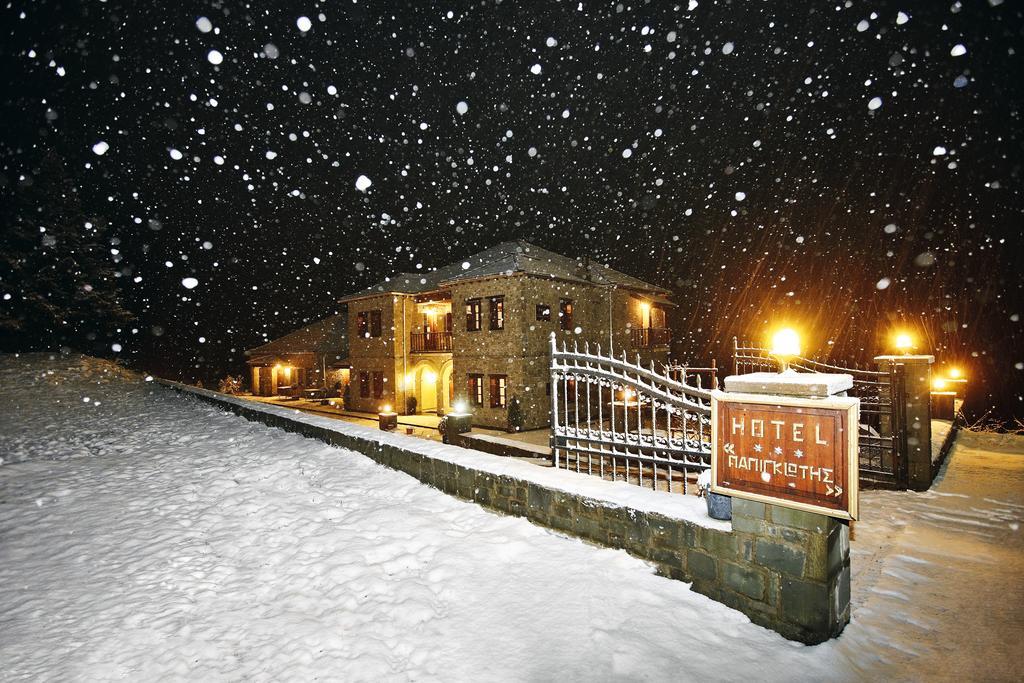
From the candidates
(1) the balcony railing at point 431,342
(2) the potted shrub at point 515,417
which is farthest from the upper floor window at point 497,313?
(1) the balcony railing at point 431,342

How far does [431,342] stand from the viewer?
950 inches

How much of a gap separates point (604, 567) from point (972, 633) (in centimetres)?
296

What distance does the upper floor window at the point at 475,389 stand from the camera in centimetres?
2011

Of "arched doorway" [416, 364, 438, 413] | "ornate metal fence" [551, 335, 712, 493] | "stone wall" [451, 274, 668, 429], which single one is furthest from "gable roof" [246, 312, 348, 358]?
"ornate metal fence" [551, 335, 712, 493]

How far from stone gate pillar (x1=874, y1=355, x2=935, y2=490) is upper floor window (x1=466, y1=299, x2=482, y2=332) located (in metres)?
15.1

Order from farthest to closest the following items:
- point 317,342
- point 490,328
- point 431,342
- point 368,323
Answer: point 317,342 → point 368,323 → point 431,342 → point 490,328

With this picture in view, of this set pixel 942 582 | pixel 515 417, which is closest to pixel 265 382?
pixel 515 417

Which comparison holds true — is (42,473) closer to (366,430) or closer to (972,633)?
(366,430)

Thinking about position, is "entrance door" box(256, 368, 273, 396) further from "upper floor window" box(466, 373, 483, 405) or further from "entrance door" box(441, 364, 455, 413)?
"upper floor window" box(466, 373, 483, 405)

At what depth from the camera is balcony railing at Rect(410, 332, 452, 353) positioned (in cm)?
2350

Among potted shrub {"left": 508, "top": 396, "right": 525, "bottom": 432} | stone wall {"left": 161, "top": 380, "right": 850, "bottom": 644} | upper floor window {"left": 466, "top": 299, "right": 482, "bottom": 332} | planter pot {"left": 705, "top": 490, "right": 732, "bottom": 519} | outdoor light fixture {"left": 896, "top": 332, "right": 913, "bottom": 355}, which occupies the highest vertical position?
upper floor window {"left": 466, "top": 299, "right": 482, "bottom": 332}

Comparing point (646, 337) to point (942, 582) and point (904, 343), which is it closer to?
point (904, 343)

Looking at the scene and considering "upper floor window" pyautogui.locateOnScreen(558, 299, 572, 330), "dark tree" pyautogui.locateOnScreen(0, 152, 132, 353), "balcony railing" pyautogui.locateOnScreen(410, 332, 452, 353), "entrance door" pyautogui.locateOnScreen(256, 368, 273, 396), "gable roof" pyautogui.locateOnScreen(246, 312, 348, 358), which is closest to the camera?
"upper floor window" pyautogui.locateOnScreen(558, 299, 572, 330)

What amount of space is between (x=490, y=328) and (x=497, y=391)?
2.83m
